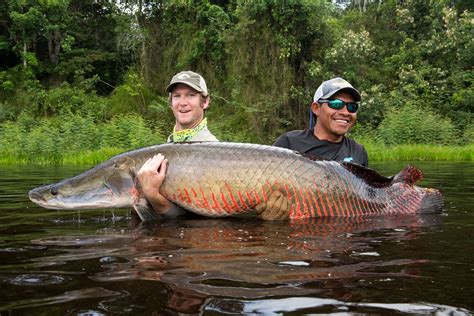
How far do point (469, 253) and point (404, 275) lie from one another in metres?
0.69

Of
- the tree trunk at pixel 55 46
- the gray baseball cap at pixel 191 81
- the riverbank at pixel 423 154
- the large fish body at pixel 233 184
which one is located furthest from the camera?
the tree trunk at pixel 55 46

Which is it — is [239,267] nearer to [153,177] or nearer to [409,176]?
[153,177]

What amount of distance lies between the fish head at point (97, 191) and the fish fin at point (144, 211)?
60mm

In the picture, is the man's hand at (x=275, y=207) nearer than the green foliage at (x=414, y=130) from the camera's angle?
Yes

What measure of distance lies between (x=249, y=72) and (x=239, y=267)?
17.3 m

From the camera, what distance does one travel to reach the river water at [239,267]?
200 centimetres

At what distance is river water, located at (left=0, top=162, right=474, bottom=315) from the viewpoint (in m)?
2.00

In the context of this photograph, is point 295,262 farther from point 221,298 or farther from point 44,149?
point 44,149

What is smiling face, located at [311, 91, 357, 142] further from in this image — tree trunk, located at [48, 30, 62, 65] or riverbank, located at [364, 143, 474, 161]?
tree trunk, located at [48, 30, 62, 65]

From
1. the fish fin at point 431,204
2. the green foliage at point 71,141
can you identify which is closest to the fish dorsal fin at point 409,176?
the fish fin at point 431,204

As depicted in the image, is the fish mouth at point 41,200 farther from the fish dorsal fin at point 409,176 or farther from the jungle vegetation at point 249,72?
the jungle vegetation at point 249,72

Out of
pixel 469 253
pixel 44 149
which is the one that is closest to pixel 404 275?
pixel 469 253

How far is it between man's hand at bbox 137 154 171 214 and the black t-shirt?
136 centimetres

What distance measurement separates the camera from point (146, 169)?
4.08 metres
